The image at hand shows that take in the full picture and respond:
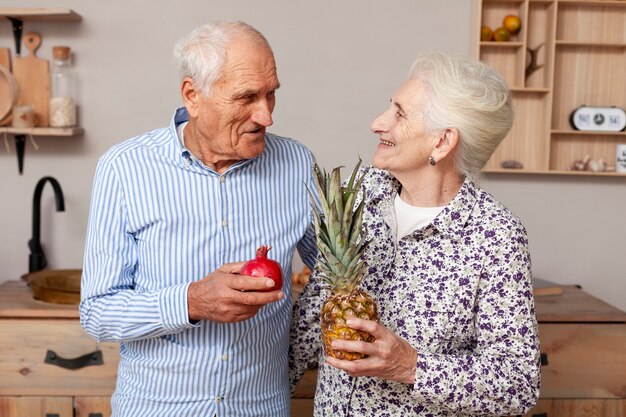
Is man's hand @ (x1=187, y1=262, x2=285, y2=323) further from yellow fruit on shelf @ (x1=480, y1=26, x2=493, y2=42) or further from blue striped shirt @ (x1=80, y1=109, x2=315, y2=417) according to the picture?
yellow fruit on shelf @ (x1=480, y1=26, x2=493, y2=42)

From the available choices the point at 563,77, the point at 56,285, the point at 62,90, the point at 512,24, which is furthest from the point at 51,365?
the point at 563,77

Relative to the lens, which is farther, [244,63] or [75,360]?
[75,360]

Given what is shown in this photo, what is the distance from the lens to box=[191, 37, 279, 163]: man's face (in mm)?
1574

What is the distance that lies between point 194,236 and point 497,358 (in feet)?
2.26

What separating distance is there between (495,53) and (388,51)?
1.45ft

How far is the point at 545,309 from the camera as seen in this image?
2684mm

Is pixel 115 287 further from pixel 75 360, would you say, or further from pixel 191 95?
pixel 75 360

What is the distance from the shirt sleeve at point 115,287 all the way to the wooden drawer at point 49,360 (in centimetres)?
102

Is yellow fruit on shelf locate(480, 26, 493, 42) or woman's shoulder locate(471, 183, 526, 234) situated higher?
yellow fruit on shelf locate(480, 26, 493, 42)

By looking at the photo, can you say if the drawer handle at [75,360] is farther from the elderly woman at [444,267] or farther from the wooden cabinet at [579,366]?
the elderly woman at [444,267]

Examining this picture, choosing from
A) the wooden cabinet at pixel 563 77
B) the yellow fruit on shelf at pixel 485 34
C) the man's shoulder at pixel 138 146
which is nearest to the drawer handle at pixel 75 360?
the man's shoulder at pixel 138 146

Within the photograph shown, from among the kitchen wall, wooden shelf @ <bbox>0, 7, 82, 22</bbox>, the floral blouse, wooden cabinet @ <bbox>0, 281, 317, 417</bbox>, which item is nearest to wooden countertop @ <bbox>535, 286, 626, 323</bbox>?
the kitchen wall

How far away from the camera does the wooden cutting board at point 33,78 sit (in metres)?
3.07

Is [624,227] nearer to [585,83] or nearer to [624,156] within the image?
[624,156]
